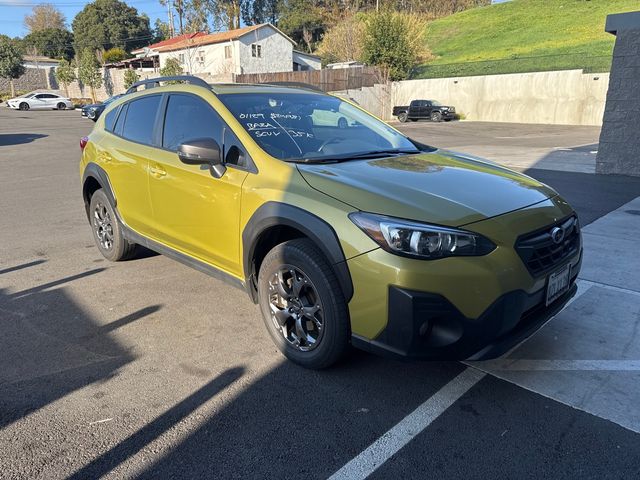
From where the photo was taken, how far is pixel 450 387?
10.2 ft

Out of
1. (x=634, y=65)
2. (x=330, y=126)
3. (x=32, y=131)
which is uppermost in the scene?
(x=634, y=65)

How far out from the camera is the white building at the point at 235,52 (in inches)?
1909

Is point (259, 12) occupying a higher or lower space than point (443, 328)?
higher

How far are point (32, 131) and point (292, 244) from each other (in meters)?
23.8

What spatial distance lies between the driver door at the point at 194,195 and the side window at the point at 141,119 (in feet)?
0.81

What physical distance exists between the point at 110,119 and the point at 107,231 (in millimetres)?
1144

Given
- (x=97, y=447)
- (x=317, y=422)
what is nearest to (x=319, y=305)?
(x=317, y=422)

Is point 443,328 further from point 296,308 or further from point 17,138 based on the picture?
point 17,138

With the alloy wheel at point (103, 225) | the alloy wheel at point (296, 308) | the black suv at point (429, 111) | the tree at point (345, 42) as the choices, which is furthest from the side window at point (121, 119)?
the tree at point (345, 42)

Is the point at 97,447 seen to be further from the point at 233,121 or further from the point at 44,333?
the point at 233,121

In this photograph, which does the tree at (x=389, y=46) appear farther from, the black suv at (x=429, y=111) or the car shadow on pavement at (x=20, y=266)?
the car shadow on pavement at (x=20, y=266)

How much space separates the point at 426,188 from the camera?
3.07m

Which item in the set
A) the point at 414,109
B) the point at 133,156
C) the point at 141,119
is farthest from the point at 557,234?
the point at 414,109

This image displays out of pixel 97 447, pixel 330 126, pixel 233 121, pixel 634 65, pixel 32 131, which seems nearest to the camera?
pixel 97 447
